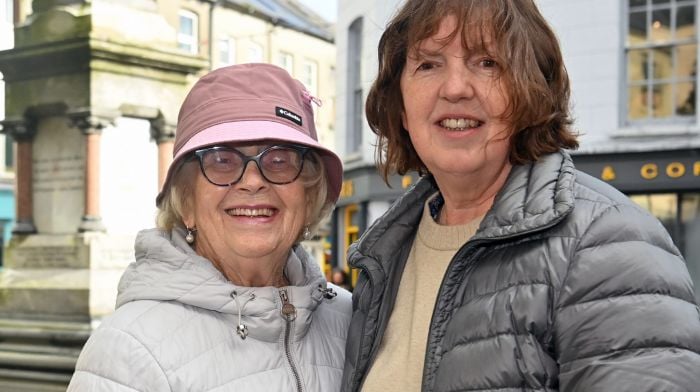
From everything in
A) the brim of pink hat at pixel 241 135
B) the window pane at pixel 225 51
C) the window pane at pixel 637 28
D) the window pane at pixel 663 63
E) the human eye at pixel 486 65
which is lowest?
the brim of pink hat at pixel 241 135

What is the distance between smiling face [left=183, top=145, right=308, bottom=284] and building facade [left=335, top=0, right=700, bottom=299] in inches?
285

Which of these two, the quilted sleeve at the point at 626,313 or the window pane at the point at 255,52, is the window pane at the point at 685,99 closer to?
the quilted sleeve at the point at 626,313

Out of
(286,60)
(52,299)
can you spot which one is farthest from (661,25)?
(286,60)

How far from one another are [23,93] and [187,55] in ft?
3.67

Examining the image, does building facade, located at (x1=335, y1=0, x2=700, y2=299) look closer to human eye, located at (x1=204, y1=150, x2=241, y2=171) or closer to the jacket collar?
human eye, located at (x1=204, y1=150, x2=241, y2=171)

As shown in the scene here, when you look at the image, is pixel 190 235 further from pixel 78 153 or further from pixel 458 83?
pixel 78 153

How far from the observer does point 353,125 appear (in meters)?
13.5

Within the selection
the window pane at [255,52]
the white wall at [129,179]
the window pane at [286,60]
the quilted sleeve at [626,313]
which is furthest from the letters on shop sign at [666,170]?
the window pane at [286,60]

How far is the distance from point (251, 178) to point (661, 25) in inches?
342

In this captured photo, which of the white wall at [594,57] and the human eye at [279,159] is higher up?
the white wall at [594,57]

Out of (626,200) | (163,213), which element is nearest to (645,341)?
(626,200)

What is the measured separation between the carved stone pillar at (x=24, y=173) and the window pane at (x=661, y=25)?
23.9 ft

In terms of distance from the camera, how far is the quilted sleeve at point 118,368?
6.05 ft

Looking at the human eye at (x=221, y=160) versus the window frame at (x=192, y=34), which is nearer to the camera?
the human eye at (x=221, y=160)
